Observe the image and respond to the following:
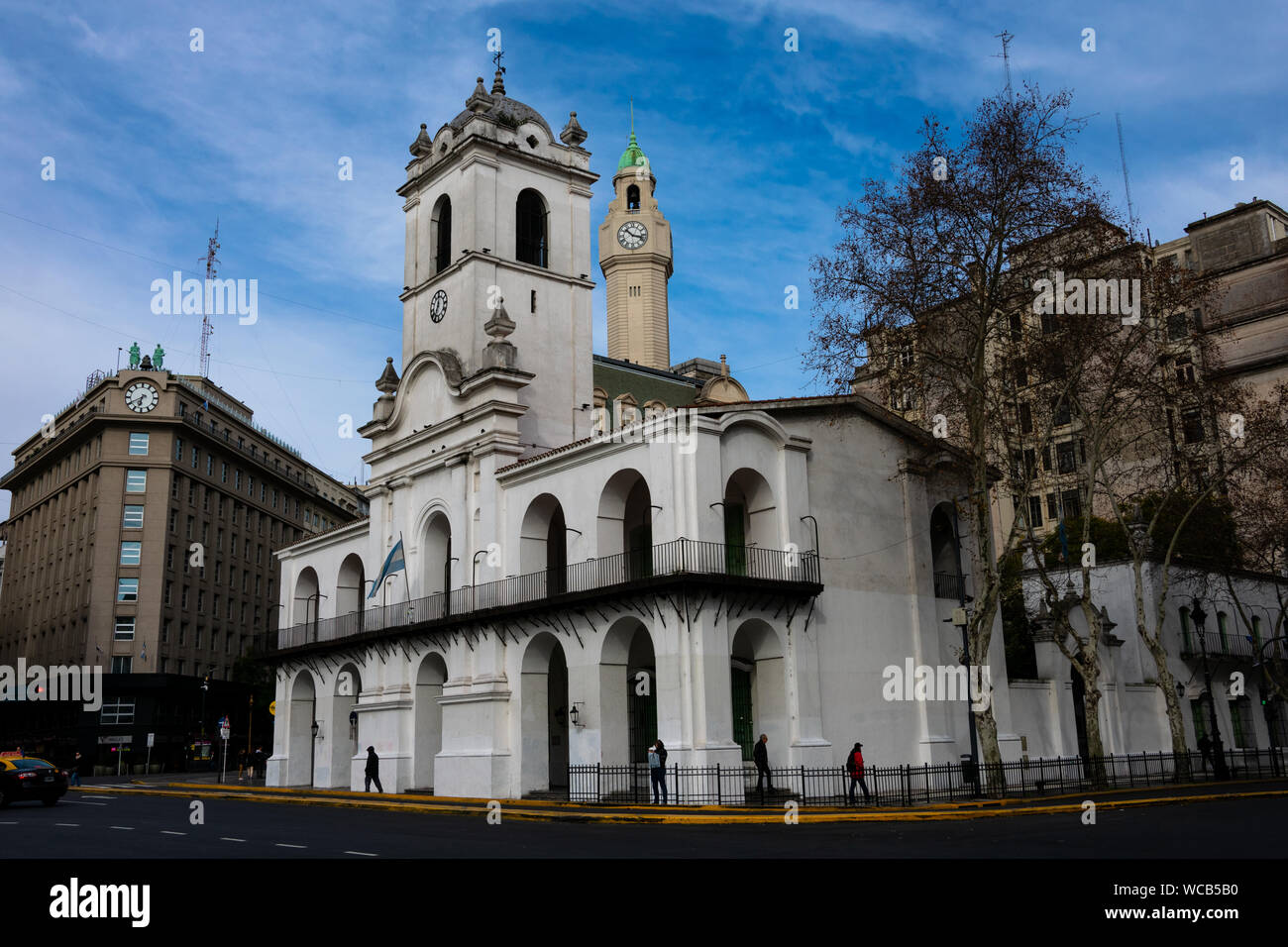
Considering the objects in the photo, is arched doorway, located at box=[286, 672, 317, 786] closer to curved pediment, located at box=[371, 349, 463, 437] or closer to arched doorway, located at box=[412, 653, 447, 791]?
arched doorway, located at box=[412, 653, 447, 791]

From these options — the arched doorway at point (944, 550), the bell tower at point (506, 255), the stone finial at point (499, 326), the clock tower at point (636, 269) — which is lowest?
the arched doorway at point (944, 550)

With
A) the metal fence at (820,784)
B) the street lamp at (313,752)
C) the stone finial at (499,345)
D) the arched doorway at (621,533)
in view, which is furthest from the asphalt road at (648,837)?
the street lamp at (313,752)

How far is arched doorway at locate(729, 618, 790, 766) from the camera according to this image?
28328 mm

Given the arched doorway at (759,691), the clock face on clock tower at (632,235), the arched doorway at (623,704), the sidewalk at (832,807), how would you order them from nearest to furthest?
1. the sidewalk at (832,807)
2. the arched doorway at (759,691)
3. the arched doorway at (623,704)
4. the clock face on clock tower at (632,235)

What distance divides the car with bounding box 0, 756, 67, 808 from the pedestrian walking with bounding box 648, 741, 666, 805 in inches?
629

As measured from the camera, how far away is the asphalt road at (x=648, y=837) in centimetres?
1443

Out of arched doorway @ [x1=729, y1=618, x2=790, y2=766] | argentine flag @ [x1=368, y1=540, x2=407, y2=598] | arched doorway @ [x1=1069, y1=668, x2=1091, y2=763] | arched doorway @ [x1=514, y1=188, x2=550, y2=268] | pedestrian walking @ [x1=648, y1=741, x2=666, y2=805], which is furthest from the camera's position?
arched doorway @ [x1=514, y1=188, x2=550, y2=268]

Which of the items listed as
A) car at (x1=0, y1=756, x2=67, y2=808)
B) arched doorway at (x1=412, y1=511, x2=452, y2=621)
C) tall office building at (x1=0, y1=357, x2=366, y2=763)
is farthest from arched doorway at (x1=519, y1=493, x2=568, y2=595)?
tall office building at (x1=0, y1=357, x2=366, y2=763)

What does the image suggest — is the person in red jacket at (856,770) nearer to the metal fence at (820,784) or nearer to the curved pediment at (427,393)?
the metal fence at (820,784)

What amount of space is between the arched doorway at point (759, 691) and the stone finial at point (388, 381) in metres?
18.3

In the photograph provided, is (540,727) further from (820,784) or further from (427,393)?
(427,393)
